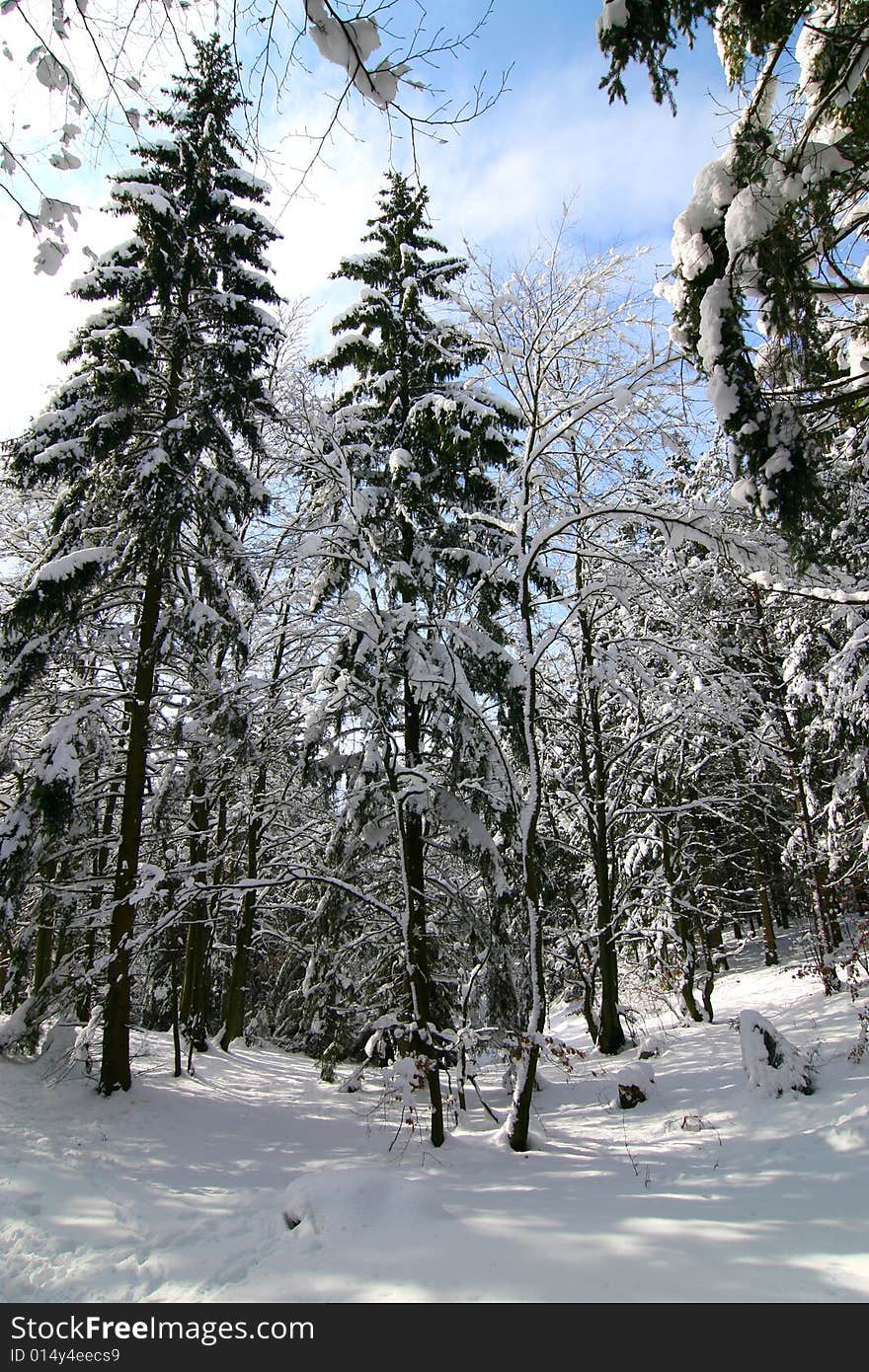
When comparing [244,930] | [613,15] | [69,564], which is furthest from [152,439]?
[244,930]

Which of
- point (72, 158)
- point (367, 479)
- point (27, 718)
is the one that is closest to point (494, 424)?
point (367, 479)

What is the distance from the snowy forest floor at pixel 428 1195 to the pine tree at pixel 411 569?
146cm

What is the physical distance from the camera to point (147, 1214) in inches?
218

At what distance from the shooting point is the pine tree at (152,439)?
874cm

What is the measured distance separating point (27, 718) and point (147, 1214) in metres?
7.34

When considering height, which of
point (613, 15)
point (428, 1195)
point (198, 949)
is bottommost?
point (428, 1195)

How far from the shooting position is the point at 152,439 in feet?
32.9

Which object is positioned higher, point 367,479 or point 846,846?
point 367,479

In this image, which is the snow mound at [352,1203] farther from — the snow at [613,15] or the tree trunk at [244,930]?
the snow at [613,15]

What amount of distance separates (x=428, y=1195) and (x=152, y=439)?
9.98m

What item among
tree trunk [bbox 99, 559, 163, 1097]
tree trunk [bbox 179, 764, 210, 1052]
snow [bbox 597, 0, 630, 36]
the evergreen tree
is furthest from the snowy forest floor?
snow [bbox 597, 0, 630, 36]

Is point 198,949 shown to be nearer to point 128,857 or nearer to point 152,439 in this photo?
point 128,857

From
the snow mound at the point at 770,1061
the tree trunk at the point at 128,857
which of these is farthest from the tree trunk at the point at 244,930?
the snow mound at the point at 770,1061
